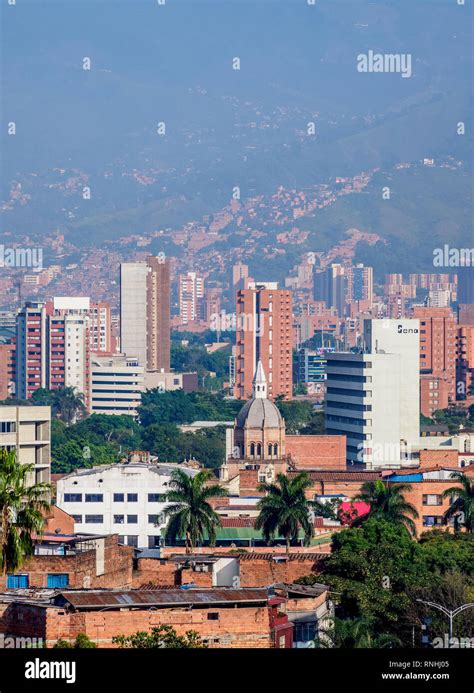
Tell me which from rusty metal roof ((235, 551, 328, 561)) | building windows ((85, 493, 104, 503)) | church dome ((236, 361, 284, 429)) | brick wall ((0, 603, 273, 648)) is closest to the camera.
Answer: brick wall ((0, 603, 273, 648))

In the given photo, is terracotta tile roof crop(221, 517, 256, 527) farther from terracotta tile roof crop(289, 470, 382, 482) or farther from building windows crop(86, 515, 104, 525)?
terracotta tile roof crop(289, 470, 382, 482)

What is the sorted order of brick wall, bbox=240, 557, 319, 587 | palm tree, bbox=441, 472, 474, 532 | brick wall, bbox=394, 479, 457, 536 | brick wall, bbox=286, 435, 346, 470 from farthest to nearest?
brick wall, bbox=286, 435, 346, 470 → brick wall, bbox=394, 479, 457, 536 → palm tree, bbox=441, 472, 474, 532 → brick wall, bbox=240, 557, 319, 587

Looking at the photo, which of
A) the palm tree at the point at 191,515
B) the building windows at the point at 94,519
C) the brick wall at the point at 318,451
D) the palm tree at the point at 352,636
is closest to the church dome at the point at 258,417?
the brick wall at the point at 318,451

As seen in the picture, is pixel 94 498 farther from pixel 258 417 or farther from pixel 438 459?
pixel 258 417

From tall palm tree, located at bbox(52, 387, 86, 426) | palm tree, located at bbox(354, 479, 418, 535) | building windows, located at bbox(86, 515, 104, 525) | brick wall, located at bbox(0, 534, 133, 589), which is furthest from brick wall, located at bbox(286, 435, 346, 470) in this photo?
tall palm tree, located at bbox(52, 387, 86, 426)

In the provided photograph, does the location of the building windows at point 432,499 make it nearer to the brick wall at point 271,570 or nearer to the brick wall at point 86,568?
the brick wall at point 271,570

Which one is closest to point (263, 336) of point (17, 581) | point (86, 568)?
point (86, 568)

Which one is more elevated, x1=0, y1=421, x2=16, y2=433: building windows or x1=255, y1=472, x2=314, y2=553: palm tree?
x1=0, y1=421, x2=16, y2=433: building windows

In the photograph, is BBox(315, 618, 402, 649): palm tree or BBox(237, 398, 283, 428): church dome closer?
BBox(315, 618, 402, 649): palm tree
